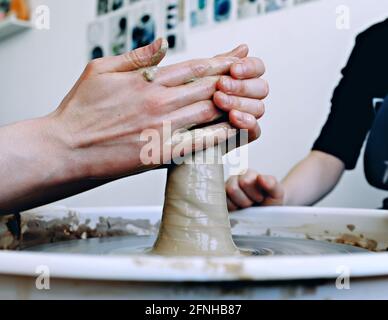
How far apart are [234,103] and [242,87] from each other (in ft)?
0.09

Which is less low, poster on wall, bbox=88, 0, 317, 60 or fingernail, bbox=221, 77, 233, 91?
poster on wall, bbox=88, 0, 317, 60

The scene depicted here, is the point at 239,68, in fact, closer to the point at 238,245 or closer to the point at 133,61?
the point at 133,61

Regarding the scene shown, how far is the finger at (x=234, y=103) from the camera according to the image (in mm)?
676

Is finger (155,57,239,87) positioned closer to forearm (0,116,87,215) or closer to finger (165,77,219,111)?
finger (165,77,219,111)

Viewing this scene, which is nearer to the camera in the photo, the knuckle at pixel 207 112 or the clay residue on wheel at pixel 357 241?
the knuckle at pixel 207 112

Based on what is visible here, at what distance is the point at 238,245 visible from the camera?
84 centimetres

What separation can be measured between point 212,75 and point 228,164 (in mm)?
1208

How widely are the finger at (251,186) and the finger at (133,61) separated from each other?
0.46 m

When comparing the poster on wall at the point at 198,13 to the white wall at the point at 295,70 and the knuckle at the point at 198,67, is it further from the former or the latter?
the knuckle at the point at 198,67

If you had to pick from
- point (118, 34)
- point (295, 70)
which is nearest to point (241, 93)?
point (295, 70)

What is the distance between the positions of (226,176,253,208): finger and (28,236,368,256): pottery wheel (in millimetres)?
145

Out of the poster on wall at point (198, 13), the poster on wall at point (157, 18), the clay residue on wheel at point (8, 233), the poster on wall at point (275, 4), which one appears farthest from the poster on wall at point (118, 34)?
the clay residue on wheel at point (8, 233)

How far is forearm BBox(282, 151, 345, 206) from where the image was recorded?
1.28m

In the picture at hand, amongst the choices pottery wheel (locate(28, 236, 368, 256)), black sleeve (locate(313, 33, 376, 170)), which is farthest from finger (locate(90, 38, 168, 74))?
black sleeve (locate(313, 33, 376, 170))
